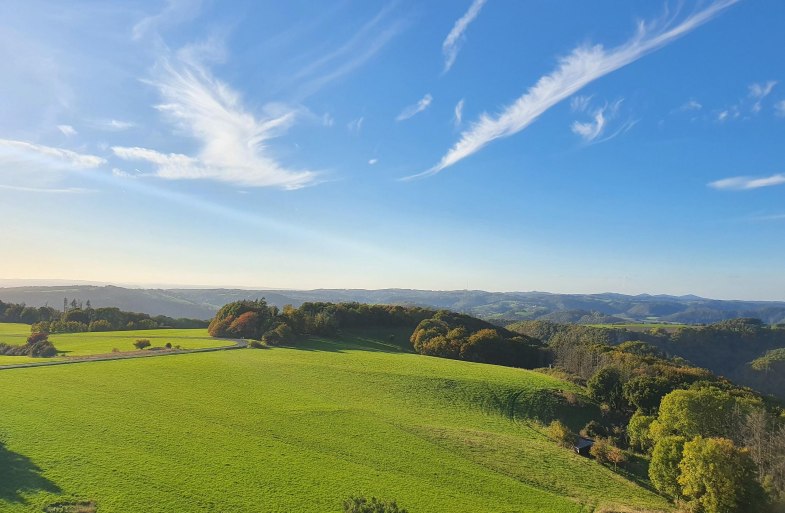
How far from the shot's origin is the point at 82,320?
115438 mm

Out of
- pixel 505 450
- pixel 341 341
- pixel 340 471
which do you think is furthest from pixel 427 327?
pixel 340 471

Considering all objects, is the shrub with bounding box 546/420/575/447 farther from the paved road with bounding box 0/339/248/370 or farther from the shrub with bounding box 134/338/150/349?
the shrub with bounding box 134/338/150/349

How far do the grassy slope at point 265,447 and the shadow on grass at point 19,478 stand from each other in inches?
4.1

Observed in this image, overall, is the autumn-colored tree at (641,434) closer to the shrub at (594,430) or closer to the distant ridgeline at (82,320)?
the shrub at (594,430)

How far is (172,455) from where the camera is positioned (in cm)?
3338

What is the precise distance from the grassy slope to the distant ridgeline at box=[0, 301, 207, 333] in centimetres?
5951

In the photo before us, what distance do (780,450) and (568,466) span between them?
1944cm

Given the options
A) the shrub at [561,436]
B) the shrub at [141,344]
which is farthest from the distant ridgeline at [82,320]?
the shrub at [561,436]

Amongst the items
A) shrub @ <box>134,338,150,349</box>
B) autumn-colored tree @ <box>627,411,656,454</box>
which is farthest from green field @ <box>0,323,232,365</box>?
autumn-colored tree @ <box>627,411,656,454</box>

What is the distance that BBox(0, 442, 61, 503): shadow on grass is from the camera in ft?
86.0

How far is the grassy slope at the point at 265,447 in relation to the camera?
94.4 ft

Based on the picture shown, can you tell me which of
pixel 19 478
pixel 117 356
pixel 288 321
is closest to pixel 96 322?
pixel 288 321

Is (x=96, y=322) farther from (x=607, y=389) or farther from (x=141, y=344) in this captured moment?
(x=607, y=389)

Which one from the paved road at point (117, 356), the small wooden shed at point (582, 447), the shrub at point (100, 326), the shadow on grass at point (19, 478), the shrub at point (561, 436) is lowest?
the small wooden shed at point (582, 447)
